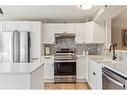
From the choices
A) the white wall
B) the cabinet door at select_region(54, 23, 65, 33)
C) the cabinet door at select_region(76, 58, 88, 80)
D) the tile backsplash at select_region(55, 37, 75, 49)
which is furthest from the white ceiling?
the cabinet door at select_region(76, 58, 88, 80)

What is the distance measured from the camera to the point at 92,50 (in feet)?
22.7

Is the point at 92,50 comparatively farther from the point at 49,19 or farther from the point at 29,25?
the point at 29,25

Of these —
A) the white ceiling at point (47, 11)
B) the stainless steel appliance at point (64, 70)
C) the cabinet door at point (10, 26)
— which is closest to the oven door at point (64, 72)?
the stainless steel appliance at point (64, 70)

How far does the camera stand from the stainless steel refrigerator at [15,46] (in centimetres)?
588

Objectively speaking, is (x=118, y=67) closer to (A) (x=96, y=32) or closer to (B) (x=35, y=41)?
(A) (x=96, y=32)

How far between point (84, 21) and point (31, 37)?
2085 millimetres

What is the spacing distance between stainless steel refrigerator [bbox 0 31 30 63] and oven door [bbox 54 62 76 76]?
96 centimetres

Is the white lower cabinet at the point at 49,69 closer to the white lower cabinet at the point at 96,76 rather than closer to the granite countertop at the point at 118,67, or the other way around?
the white lower cabinet at the point at 96,76

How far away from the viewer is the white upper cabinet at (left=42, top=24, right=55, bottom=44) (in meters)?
6.55

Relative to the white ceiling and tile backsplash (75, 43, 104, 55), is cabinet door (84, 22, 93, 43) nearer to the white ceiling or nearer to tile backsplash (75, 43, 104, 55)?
tile backsplash (75, 43, 104, 55)

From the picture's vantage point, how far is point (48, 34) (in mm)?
6574

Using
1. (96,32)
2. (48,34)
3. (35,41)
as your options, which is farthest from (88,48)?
(35,41)

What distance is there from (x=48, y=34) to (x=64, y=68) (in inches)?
49.0

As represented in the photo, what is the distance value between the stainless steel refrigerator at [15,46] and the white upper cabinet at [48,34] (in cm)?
74
